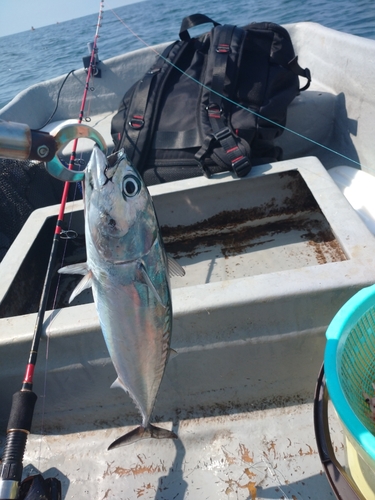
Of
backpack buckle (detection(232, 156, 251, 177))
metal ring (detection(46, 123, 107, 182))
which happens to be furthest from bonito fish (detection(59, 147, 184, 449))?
backpack buckle (detection(232, 156, 251, 177))

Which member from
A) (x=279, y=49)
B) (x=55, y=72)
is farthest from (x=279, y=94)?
(x=55, y=72)

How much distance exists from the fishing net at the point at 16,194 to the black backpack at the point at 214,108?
99cm

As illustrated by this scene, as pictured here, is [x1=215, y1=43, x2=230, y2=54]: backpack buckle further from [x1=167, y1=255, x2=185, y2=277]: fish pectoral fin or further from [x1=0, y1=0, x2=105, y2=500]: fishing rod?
[x1=167, y1=255, x2=185, y2=277]: fish pectoral fin

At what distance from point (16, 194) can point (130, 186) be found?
2.78 meters

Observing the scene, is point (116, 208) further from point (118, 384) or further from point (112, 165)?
point (118, 384)

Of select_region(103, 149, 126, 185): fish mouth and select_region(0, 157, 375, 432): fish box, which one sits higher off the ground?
select_region(103, 149, 126, 185): fish mouth

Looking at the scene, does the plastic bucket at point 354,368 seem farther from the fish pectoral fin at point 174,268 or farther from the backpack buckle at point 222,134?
the backpack buckle at point 222,134

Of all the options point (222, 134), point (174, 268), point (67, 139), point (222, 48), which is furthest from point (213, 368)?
point (222, 48)

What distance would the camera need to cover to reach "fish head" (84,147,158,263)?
1146mm

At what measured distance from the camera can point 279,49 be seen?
3230 mm

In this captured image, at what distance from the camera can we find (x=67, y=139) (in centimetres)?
124

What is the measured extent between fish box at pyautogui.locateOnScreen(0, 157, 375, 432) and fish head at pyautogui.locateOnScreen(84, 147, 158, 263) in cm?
67

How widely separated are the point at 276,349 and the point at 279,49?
2.64m

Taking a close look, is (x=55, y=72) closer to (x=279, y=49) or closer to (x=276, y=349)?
(x=279, y=49)
